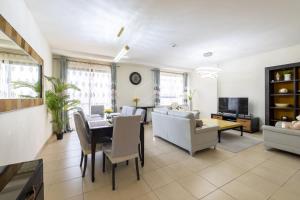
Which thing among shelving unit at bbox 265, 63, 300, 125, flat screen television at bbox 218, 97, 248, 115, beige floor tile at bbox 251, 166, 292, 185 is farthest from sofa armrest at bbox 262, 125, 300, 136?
flat screen television at bbox 218, 97, 248, 115

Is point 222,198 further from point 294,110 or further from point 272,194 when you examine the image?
point 294,110

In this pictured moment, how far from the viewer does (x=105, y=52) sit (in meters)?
4.62

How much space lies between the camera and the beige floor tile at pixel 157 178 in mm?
2020

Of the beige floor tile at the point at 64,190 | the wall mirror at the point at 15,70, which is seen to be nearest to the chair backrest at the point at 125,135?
the beige floor tile at the point at 64,190

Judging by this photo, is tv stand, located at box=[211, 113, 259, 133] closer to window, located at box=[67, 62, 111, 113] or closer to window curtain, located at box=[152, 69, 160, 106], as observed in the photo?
window curtain, located at box=[152, 69, 160, 106]

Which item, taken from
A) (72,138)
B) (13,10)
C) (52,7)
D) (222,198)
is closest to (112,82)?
(72,138)

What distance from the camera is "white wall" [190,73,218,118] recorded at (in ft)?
20.6

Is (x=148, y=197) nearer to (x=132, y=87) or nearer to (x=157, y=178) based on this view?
(x=157, y=178)

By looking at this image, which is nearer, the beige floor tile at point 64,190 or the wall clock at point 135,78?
the beige floor tile at point 64,190

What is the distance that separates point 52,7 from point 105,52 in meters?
2.31

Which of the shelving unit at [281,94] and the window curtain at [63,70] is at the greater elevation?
the window curtain at [63,70]

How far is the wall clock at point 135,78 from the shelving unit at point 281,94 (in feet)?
14.8

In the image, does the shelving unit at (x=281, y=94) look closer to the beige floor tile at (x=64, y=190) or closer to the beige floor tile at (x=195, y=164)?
the beige floor tile at (x=195, y=164)

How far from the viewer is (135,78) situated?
6.14m
